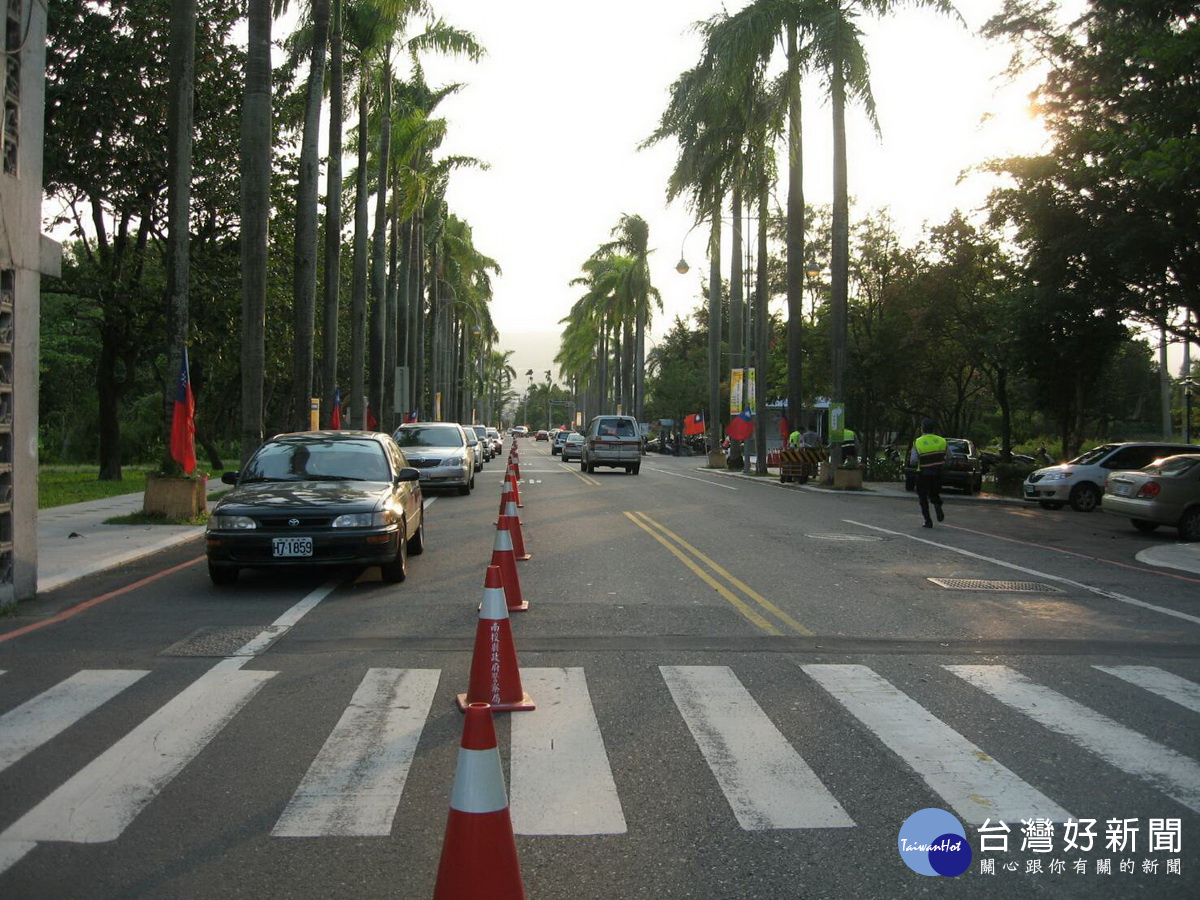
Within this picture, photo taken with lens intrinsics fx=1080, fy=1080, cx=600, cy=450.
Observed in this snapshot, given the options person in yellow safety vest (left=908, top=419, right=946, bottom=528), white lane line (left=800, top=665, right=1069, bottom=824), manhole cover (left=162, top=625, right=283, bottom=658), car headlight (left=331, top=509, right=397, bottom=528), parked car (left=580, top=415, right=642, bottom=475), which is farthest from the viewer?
parked car (left=580, top=415, right=642, bottom=475)

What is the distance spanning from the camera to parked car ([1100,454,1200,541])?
17703 mm

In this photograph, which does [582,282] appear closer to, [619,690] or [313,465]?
[313,465]

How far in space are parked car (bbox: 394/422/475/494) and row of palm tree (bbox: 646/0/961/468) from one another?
10.4m

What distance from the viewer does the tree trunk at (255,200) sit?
19109 mm

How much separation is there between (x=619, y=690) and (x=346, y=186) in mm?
38173

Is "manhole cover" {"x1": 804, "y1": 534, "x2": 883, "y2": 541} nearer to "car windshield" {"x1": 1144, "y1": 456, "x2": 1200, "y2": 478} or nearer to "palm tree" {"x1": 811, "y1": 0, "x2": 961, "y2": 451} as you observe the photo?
"car windshield" {"x1": 1144, "y1": 456, "x2": 1200, "y2": 478}

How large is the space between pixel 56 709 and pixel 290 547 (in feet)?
13.4

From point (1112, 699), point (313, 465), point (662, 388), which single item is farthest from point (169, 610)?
point (662, 388)

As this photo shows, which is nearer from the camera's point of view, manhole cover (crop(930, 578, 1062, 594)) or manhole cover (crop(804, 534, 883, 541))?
manhole cover (crop(930, 578, 1062, 594))

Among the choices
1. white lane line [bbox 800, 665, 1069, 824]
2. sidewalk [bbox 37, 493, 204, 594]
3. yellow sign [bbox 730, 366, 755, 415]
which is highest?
yellow sign [bbox 730, 366, 755, 415]

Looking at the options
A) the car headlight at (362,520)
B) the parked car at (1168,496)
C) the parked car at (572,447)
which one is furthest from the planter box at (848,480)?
the parked car at (572,447)

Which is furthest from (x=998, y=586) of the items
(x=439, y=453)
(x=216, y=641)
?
(x=439, y=453)

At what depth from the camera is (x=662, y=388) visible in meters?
80.9

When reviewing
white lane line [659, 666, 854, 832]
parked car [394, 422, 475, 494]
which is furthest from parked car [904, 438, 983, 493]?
white lane line [659, 666, 854, 832]
